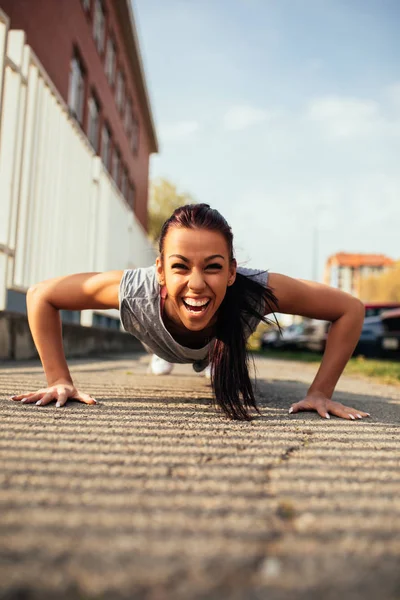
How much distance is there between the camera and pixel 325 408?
247cm

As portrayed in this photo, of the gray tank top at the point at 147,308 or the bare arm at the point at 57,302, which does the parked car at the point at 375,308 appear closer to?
the gray tank top at the point at 147,308

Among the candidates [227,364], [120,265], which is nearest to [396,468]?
[227,364]

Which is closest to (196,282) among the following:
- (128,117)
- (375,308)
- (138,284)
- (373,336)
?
(138,284)

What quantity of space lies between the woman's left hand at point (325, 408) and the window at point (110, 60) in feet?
48.6

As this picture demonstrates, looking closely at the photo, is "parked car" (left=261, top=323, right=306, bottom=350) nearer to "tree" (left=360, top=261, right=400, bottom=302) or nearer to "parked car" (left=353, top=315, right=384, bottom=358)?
"parked car" (left=353, top=315, right=384, bottom=358)

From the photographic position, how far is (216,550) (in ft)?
2.97

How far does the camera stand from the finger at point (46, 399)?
2.33 m

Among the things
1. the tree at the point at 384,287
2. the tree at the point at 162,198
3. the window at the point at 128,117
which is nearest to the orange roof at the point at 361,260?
the tree at the point at 384,287

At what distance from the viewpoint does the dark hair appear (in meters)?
2.38

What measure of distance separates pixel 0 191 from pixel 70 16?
714 centimetres

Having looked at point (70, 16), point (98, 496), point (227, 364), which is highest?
point (70, 16)

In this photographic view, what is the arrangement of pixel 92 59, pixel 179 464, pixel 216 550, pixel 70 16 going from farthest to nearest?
pixel 92 59, pixel 70 16, pixel 179 464, pixel 216 550

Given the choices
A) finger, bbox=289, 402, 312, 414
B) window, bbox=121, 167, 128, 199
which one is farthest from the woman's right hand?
window, bbox=121, 167, 128, 199

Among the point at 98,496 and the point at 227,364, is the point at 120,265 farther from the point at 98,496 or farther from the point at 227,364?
the point at 98,496
